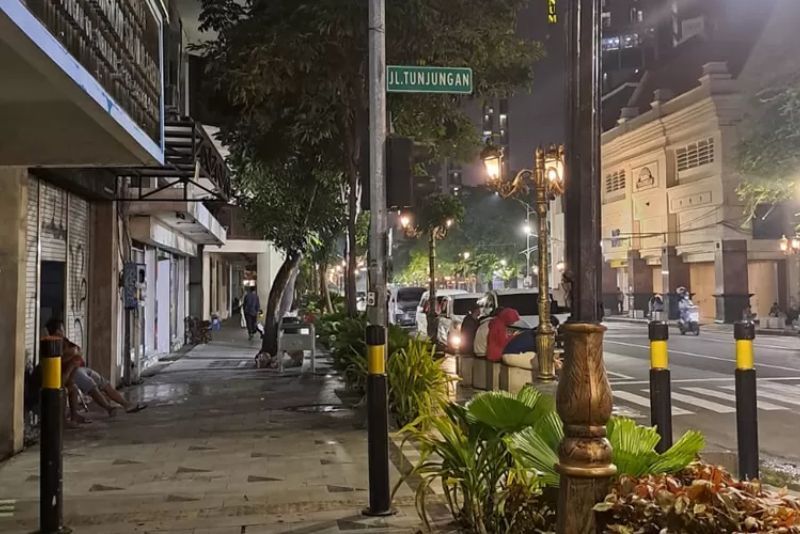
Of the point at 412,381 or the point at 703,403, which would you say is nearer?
the point at 412,381

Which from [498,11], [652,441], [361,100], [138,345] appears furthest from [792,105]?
[652,441]

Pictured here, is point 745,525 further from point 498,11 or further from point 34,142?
point 498,11

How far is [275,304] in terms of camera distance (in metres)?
18.7

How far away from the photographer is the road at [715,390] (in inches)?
374

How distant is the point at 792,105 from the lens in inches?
912

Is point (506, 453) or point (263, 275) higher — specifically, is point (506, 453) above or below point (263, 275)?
below

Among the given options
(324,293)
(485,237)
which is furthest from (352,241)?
(485,237)

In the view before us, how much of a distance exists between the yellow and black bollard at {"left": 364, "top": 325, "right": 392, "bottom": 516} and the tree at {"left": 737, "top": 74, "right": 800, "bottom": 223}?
2169cm

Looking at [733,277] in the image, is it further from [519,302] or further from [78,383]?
[78,383]

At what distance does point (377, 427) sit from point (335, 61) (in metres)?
9.21

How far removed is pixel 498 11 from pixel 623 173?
114 feet

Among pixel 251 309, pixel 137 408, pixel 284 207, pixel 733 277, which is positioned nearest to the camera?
pixel 137 408

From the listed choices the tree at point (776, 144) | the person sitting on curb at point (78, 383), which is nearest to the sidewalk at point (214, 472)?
the person sitting on curb at point (78, 383)

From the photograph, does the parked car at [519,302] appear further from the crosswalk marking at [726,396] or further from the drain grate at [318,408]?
the drain grate at [318,408]
